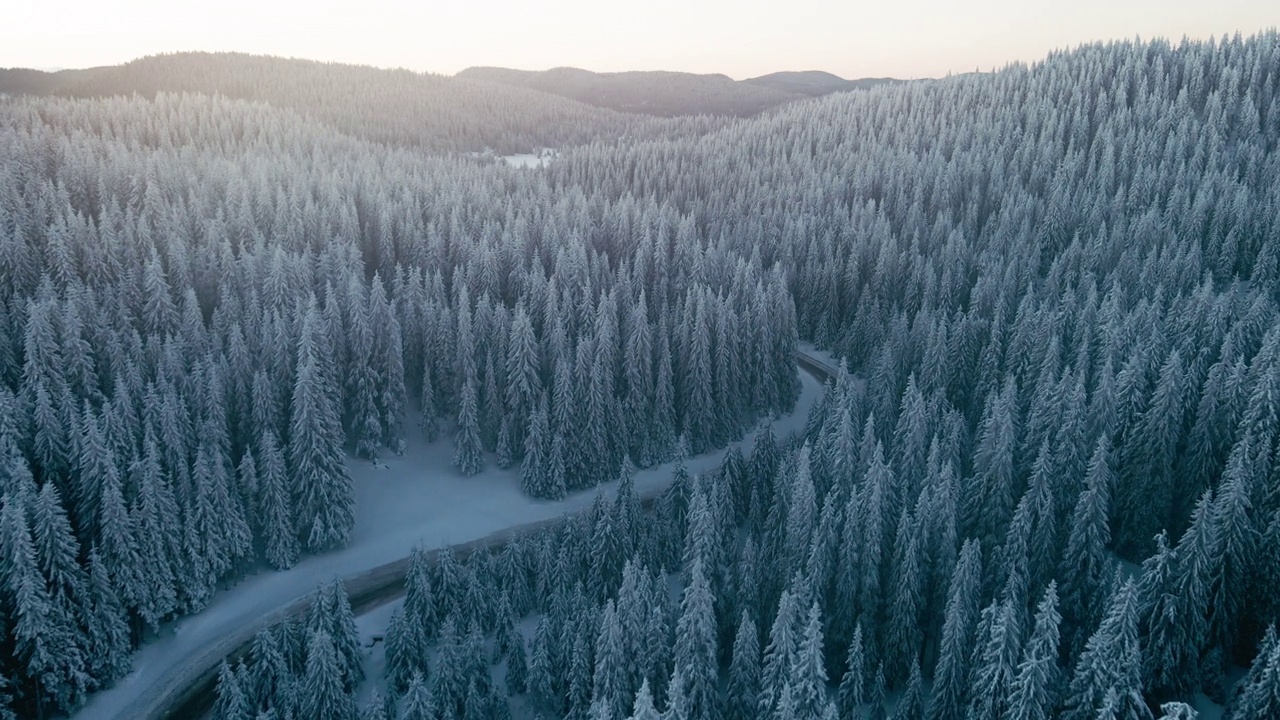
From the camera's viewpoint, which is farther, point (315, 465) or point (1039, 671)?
point (315, 465)

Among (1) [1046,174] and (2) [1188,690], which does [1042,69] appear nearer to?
(1) [1046,174]

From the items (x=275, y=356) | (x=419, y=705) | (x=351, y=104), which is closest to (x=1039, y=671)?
(x=419, y=705)

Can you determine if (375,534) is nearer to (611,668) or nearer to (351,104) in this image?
(611,668)

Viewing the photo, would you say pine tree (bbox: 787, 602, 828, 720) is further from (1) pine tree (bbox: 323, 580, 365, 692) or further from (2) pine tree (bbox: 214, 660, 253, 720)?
(2) pine tree (bbox: 214, 660, 253, 720)

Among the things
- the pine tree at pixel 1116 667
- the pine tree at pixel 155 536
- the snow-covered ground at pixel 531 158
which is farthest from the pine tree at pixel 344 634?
the snow-covered ground at pixel 531 158

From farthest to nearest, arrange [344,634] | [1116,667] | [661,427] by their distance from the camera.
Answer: [661,427]
[344,634]
[1116,667]

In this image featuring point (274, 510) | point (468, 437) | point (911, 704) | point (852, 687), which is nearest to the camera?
point (911, 704)
